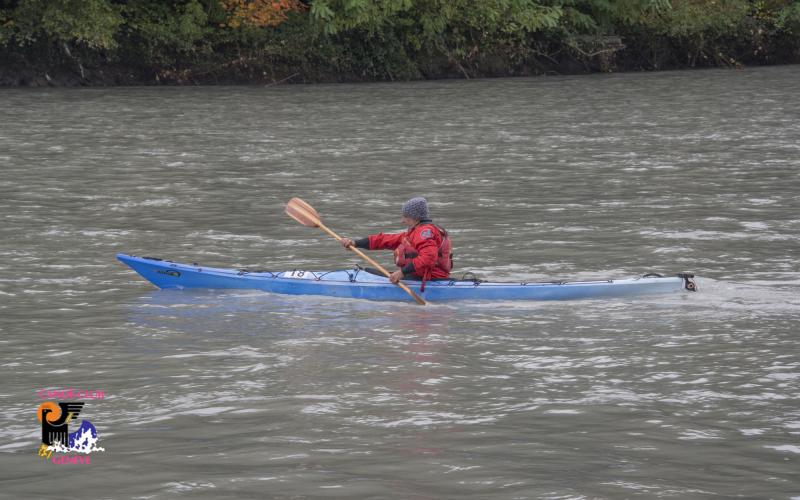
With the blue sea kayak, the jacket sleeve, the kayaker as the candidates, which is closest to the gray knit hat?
the kayaker

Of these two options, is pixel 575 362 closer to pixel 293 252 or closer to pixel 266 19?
pixel 293 252

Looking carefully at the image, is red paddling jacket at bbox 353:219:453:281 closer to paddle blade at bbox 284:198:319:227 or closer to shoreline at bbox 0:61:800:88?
paddle blade at bbox 284:198:319:227

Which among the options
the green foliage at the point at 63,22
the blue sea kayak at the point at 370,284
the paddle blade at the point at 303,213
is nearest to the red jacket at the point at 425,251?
the blue sea kayak at the point at 370,284

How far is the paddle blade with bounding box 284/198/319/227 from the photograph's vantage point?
41.0 feet

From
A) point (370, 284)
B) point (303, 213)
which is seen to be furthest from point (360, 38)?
point (370, 284)

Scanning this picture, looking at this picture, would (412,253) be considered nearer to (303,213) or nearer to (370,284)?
(370,284)

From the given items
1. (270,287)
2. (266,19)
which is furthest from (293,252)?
(266,19)

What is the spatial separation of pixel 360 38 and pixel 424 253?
2934cm

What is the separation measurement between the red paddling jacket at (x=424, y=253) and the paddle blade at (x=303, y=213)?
110 cm

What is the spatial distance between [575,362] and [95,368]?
317cm

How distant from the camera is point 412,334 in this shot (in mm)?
10148

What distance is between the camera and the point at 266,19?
3859 cm

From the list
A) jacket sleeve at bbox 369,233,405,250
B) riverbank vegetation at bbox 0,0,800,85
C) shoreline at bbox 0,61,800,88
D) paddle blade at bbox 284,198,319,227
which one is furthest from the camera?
riverbank vegetation at bbox 0,0,800,85

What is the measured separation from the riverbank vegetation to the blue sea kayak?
25213 mm
